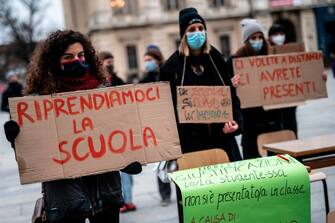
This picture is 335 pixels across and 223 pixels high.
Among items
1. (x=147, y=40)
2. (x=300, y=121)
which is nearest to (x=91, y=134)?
(x=300, y=121)

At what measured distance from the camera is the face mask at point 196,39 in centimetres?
404

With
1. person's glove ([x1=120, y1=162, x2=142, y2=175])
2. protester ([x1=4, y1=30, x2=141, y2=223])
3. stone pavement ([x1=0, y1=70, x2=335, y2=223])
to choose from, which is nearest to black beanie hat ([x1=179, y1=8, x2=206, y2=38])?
protester ([x1=4, y1=30, x2=141, y2=223])

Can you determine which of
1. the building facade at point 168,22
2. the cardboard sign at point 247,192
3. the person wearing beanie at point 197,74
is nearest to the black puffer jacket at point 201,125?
the person wearing beanie at point 197,74

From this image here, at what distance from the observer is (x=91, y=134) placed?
10.2ft

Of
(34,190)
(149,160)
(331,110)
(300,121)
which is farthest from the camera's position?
(331,110)

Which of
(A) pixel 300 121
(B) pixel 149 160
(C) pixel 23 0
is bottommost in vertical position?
(A) pixel 300 121

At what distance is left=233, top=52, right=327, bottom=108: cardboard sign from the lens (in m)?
4.90

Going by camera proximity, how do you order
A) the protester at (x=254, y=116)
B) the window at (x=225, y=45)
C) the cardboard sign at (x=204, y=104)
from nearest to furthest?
the cardboard sign at (x=204, y=104) → the protester at (x=254, y=116) → the window at (x=225, y=45)

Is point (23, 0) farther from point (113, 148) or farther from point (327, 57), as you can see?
point (113, 148)

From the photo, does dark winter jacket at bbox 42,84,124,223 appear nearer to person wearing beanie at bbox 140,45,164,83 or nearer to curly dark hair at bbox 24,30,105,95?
curly dark hair at bbox 24,30,105,95

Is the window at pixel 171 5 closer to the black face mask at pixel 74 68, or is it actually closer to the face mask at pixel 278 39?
the face mask at pixel 278 39

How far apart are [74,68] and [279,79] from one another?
8.52ft

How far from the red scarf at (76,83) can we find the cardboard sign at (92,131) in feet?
0.22

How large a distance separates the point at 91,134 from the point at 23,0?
49.7 metres
